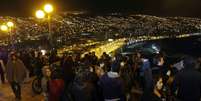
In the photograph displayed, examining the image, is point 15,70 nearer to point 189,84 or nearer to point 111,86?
point 111,86

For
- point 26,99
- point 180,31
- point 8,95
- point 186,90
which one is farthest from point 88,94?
point 180,31

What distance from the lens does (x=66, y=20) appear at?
284ft

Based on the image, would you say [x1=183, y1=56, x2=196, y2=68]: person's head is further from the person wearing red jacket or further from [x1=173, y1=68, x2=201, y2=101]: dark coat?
the person wearing red jacket

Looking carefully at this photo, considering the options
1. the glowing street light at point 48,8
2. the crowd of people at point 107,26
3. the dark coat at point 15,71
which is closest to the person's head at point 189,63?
the dark coat at point 15,71

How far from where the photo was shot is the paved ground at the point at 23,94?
14.9 metres

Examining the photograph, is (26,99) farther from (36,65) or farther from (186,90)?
(186,90)

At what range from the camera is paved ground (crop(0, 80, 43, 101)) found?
1491 cm

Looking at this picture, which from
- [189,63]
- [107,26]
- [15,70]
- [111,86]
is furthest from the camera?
[107,26]

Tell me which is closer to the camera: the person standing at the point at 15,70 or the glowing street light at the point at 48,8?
the person standing at the point at 15,70

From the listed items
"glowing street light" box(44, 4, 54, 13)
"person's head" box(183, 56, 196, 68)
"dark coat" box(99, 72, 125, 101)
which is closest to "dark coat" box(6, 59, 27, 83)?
"glowing street light" box(44, 4, 54, 13)

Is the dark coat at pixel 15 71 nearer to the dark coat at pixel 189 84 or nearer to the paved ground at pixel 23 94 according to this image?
the paved ground at pixel 23 94

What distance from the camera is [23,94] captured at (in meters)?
15.7

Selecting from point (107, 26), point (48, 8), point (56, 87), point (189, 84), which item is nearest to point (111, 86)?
point (56, 87)

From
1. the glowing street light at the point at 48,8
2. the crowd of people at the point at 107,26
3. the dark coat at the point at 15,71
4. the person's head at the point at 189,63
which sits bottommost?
the crowd of people at the point at 107,26
